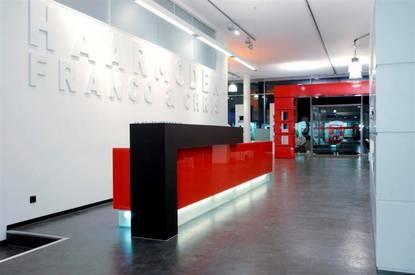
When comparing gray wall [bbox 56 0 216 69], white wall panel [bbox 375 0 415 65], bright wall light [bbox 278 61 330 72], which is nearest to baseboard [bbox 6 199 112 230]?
gray wall [bbox 56 0 216 69]

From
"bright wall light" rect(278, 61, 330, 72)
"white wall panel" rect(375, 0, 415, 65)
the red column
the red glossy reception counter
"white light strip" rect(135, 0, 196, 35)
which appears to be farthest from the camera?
the red column

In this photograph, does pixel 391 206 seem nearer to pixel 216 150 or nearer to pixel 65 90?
pixel 216 150

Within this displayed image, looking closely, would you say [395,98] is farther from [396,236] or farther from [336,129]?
[336,129]

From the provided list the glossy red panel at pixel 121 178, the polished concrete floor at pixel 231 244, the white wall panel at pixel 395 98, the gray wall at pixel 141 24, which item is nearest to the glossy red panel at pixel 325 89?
the gray wall at pixel 141 24

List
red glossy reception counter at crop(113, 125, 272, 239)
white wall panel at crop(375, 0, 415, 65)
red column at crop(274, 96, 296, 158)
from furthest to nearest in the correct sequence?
red column at crop(274, 96, 296, 158), red glossy reception counter at crop(113, 125, 272, 239), white wall panel at crop(375, 0, 415, 65)

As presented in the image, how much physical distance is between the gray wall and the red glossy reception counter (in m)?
2.41

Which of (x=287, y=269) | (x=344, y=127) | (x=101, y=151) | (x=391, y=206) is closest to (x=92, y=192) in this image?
(x=101, y=151)

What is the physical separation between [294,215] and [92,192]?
286cm

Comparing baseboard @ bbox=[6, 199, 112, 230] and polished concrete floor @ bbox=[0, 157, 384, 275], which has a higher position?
baseboard @ bbox=[6, 199, 112, 230]

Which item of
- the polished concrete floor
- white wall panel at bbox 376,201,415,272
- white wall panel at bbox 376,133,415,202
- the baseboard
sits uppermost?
white wall panel at bbox 376,133,415,202

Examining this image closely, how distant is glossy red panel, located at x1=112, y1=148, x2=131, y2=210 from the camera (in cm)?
426

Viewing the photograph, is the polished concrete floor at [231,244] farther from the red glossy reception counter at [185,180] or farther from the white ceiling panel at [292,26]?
the white ceiling panel at [292,26]

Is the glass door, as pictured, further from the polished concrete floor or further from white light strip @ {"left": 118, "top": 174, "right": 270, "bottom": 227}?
the polished concrete floor

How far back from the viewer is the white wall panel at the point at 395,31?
2.80 m
